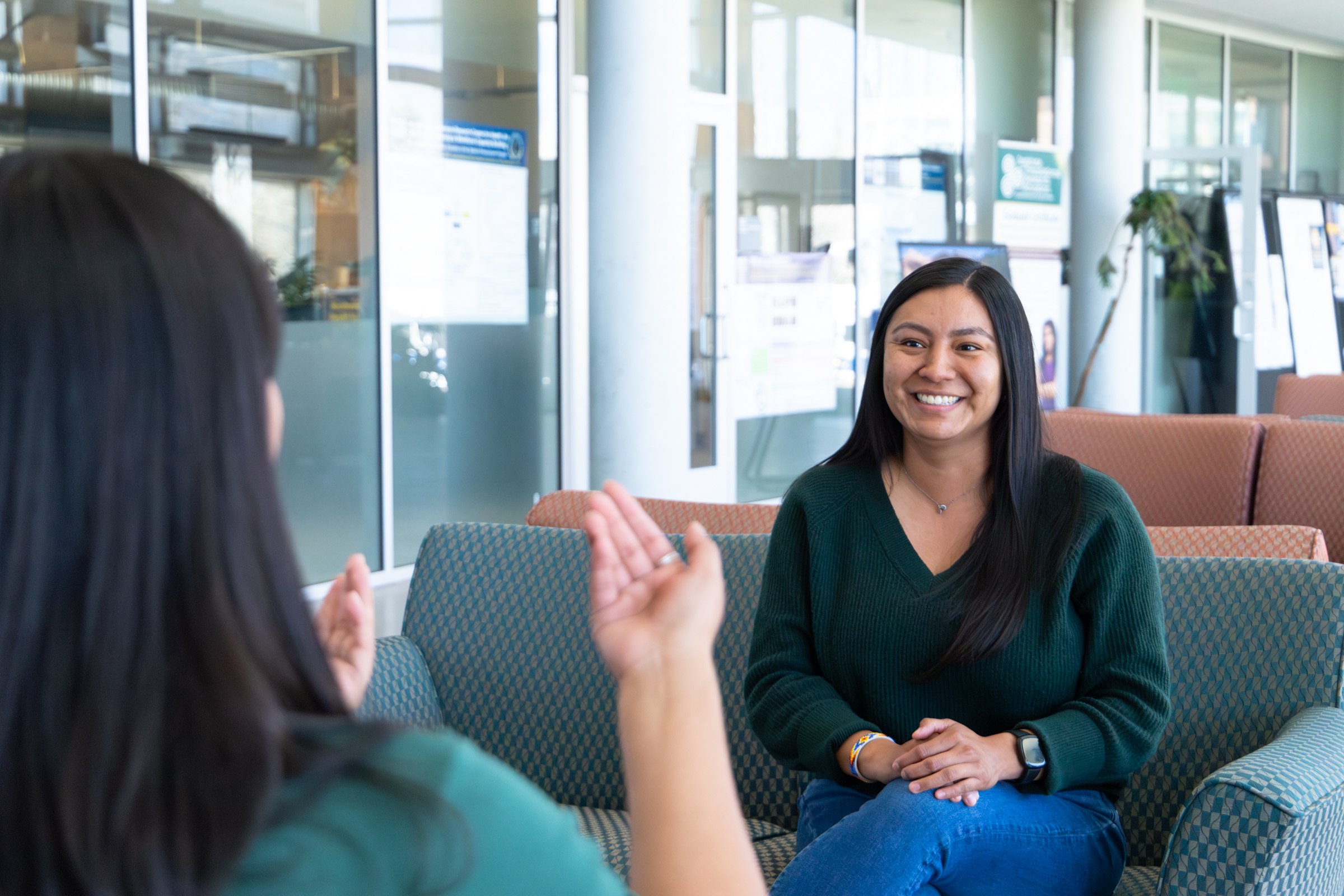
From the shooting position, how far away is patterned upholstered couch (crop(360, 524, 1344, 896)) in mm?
1619

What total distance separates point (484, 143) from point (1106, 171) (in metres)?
4.77

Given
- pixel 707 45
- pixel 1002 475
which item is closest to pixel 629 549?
pixel 1002 475

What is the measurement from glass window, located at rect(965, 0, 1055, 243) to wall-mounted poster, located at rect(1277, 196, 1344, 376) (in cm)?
251

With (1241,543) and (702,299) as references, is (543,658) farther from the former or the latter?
(702,299)

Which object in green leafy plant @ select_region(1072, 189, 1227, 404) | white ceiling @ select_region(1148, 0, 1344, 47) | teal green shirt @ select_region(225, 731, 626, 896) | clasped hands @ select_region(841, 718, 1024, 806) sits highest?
white ceiling @ select_region(1148, 0, 1344, 47)

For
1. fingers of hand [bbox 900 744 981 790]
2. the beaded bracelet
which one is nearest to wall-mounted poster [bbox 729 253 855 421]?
the beaded bracelet

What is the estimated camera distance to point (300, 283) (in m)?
5.14

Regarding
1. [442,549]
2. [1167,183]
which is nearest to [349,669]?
[442,549]

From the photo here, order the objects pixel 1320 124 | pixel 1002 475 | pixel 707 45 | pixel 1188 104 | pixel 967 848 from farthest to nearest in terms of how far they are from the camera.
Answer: pixel 1320 124 < pixel 1188 104 < pixel 707 45 < pixel 1002 475 < pixel 967 848

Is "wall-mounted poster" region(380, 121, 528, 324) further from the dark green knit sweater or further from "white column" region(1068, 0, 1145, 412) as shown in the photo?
"white column" region(1068, 0, 1145, 412)

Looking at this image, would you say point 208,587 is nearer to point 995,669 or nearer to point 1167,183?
point 995,669

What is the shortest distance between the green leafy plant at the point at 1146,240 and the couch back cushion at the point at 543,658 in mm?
6958

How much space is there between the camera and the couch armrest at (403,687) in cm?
219

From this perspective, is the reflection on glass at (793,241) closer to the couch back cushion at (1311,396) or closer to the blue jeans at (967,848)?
the couch back cushion at (1311,396)
